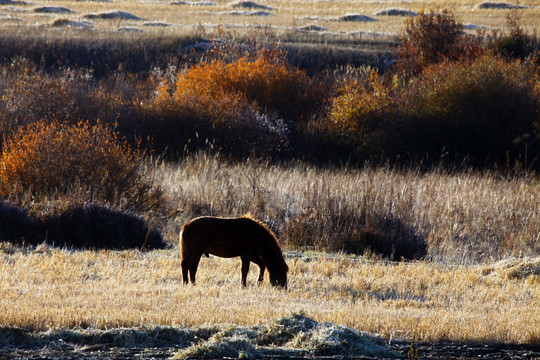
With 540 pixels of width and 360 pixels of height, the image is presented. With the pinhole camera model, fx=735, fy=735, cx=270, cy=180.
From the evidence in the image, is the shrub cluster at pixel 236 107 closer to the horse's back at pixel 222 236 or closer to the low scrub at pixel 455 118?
the low scrub at pixel 455 118

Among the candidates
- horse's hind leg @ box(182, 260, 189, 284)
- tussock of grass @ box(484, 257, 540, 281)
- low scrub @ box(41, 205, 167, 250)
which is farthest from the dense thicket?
horse's hind leg @ box(182, 260, 189, 284)

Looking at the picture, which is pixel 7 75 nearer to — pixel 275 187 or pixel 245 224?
pixel 275 187

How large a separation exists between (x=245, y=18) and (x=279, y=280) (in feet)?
165

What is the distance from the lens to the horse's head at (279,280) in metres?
8.82

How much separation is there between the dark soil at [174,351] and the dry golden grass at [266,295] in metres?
0.21

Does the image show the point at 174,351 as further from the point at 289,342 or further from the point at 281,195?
the point at 281,195

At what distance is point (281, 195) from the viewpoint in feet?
54.0

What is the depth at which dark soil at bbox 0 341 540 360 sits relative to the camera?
625cm

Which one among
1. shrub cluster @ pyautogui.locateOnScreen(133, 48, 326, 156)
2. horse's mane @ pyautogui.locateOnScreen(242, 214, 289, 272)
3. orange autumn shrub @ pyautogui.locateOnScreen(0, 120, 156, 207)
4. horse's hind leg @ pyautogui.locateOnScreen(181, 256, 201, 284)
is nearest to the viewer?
horse's mane @ pyautogui.locateOnScreen(242, 214, 289, 272)

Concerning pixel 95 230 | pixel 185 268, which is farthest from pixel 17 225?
pixel 185 268

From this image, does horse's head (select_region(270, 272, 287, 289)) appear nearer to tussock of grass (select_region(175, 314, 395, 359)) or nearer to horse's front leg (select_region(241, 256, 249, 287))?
horse's front leg (select_region(241, 256, 249, 287))

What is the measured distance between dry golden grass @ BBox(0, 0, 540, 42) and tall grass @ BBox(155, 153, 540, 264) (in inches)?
808

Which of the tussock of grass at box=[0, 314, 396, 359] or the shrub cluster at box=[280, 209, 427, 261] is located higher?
the tussock of grass at box=[0, 314, 396, 359]

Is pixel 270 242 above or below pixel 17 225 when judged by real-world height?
above
